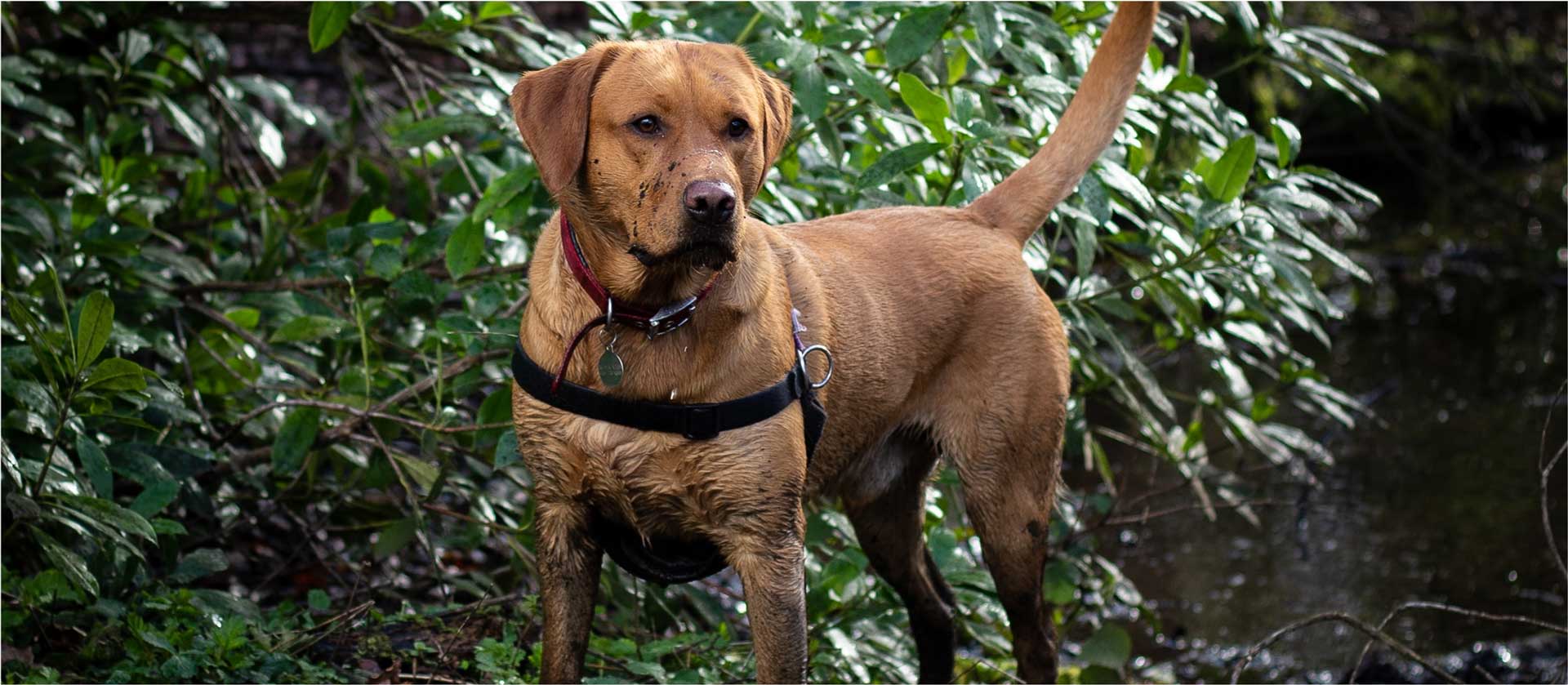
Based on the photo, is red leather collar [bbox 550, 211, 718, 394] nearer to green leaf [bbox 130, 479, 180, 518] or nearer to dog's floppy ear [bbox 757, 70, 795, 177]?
dog's floppy ear [bbox 757, 70, 795, 177]

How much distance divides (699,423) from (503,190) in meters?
1.32

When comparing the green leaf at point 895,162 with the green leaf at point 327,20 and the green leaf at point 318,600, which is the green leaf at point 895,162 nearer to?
the green leaf at point 327,20

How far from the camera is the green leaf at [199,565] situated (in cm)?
394

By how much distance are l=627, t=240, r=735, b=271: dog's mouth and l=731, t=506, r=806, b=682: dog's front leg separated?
0.58 metres

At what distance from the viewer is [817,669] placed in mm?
4391

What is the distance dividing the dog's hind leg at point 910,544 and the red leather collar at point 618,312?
0.98 meters

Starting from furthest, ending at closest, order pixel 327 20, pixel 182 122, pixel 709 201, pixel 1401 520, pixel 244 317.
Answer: pixel 1401 520
pixel 182 122
pixel 244 317
pixel 327 20
pixel 709 201

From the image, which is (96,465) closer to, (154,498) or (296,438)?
(154,498)

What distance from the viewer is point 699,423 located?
9.67 ft

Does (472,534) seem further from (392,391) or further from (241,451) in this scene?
(241,451)

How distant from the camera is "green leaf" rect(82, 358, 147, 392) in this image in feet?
11.1

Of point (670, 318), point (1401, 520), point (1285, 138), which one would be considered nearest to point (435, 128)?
point (670, 318)

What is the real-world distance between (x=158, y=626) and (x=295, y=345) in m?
1.40

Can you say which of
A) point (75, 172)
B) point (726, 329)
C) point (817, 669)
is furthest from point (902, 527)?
point (75, 172)
